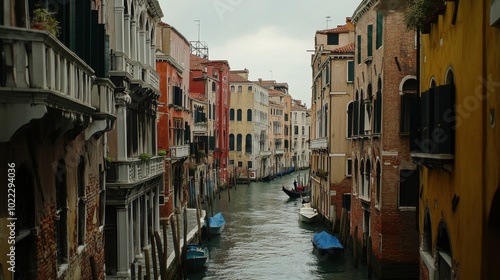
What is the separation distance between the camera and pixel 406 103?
13.6 meters

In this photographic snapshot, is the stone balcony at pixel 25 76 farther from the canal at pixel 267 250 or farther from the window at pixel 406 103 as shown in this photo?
the canal at pixel 267 250

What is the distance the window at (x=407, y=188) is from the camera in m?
13.6

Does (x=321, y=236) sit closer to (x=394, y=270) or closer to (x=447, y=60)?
(x=394, y=270)

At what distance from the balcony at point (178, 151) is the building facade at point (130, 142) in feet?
16.9

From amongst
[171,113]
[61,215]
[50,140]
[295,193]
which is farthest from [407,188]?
[295,193]

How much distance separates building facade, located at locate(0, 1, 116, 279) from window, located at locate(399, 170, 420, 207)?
7871mm

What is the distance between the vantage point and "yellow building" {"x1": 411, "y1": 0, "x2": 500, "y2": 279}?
16.9 feet

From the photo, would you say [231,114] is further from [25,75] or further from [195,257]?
[25,75]

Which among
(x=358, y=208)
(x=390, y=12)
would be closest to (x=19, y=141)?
(x=390, y=12)

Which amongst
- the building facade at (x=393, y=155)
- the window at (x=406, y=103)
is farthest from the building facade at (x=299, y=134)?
the window at (x=406, y=103)

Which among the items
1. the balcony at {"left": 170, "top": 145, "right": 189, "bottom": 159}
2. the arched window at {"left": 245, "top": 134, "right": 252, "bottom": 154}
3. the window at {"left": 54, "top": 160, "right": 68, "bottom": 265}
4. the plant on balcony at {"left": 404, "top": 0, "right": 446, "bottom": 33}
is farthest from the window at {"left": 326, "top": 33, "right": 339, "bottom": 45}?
the arched window at {"left": 245, "top": 134, "right": 252, "bottom": 154}

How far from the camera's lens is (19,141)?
15.7 ft

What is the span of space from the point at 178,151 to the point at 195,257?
22.5ft

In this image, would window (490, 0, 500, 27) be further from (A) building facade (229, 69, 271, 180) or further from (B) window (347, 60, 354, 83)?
(A) building facade (229, 69, 271, 180)
